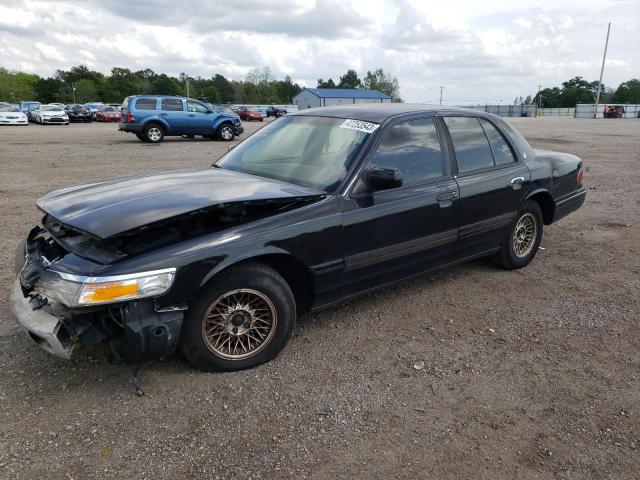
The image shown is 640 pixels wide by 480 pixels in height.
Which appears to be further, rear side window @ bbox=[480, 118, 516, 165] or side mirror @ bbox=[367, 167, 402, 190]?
rear side window @ bbox=[480, 118, 516, 165]

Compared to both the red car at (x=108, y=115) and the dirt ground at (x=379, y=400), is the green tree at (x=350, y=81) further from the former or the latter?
the dirt ground at (x=379, y=400)

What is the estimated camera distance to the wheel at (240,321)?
113 inches

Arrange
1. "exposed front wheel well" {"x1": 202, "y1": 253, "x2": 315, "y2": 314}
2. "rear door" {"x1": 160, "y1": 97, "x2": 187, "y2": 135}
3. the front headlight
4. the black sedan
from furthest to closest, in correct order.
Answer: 1. "rear door" {"x1": 160, "y1": 97, "x2": 187, "y2": 135}
2. "exposed front wheel well" {"x1": 202, "y1": 253, "x2": 315, "y2": 314}
3. the black sedan
4. the front headlight

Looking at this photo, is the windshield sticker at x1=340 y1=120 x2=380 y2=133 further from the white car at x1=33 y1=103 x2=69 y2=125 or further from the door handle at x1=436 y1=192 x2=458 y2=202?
the white car at x1=33 y1=103 x2=69 y2=125

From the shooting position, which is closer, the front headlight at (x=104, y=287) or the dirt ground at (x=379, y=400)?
the dirt ground at (x=379, y=400)

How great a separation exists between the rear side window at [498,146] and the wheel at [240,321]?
253 cm

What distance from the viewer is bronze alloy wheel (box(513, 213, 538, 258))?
4.86m

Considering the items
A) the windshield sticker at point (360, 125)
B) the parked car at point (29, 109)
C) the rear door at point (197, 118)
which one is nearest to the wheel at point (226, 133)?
the rear door at point (197, 118)

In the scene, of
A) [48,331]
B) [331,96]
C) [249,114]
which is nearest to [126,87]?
[331,96]

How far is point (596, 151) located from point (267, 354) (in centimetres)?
1601

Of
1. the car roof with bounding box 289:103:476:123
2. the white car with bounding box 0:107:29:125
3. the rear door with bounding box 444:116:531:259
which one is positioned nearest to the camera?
the car roof with bounding box 289:103:476:123

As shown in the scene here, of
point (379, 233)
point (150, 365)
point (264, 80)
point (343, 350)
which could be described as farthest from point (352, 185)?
point (264, 80)

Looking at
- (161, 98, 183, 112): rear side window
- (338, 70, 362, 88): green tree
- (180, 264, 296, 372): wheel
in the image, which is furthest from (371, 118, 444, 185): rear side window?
(338, 70, 362, 88): green tree

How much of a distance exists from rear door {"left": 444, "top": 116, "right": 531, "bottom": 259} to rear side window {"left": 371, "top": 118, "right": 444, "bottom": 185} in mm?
220
